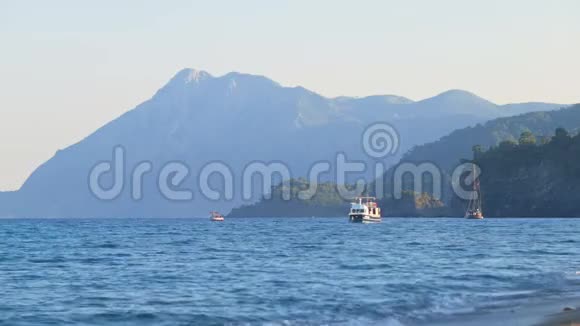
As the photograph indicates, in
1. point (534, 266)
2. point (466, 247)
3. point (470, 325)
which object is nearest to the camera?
point (470, 325)

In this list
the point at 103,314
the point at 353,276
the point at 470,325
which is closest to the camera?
the point at 470,325

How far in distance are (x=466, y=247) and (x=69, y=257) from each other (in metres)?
31.1

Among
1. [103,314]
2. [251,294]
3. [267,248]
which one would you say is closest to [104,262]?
[267,248]

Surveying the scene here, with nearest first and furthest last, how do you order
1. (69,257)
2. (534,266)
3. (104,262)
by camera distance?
(534,266) → (104,262) → (69,257)

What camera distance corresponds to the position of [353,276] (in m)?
50.5

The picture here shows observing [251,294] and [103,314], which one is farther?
[251,294]

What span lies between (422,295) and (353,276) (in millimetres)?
10035

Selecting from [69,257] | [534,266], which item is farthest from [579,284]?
[69,257]

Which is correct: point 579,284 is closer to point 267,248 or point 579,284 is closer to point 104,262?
point 104,262

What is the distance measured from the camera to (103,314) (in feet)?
117

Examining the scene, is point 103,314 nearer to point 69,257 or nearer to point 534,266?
point 534,266

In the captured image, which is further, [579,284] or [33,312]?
[579,284]

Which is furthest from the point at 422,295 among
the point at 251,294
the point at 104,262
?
the point at 104,262

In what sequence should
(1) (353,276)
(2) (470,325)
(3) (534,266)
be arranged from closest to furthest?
1. (2) (470,325)
2. (1) (353,276)
3. (3) (534,266)
